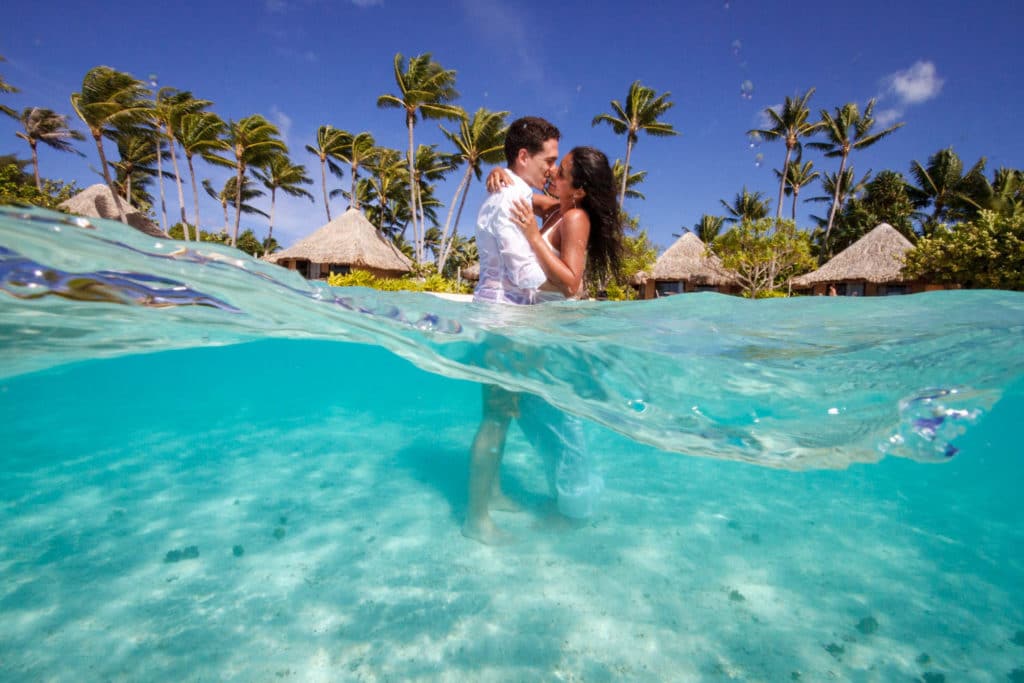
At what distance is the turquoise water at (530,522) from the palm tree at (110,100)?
1159 inches

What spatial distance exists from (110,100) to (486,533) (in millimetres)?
35254

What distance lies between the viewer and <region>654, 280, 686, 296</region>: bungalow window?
36375 mm

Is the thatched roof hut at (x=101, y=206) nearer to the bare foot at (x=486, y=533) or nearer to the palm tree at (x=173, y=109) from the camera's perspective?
the palm tree at (x=173, y=109)

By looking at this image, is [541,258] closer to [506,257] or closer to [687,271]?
[506,257]

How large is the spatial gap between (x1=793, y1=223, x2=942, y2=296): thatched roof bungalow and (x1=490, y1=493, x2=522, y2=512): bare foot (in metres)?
32.9

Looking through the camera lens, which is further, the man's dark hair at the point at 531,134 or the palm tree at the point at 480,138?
the palm tree at the point at 480,138

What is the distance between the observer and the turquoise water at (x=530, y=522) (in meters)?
2.55

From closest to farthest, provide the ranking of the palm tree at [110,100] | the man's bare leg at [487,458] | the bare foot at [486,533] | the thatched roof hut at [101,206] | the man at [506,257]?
1. the man at [506,257]
2. the man's bare leg at [487,458]
3. the bare foot at [486,533]
4. the palm tree at [110,100]
5. the thatched roof hut at [101,206]

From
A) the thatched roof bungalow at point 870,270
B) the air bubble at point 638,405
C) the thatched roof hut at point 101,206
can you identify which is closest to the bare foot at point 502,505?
the air bubble at point 638,405

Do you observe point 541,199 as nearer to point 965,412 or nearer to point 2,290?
point 2,290

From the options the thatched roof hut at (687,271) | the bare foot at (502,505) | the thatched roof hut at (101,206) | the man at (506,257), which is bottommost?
the bare foot at (502,505)

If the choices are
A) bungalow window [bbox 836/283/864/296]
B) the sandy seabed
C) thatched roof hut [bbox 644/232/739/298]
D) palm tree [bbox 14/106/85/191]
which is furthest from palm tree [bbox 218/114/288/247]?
bungalow window [bbox 836/283/864/296]

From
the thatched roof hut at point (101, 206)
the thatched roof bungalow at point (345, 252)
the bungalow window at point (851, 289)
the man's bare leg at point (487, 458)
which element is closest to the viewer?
the man's bare leg at point (487, 458)

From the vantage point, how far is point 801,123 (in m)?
42.2
